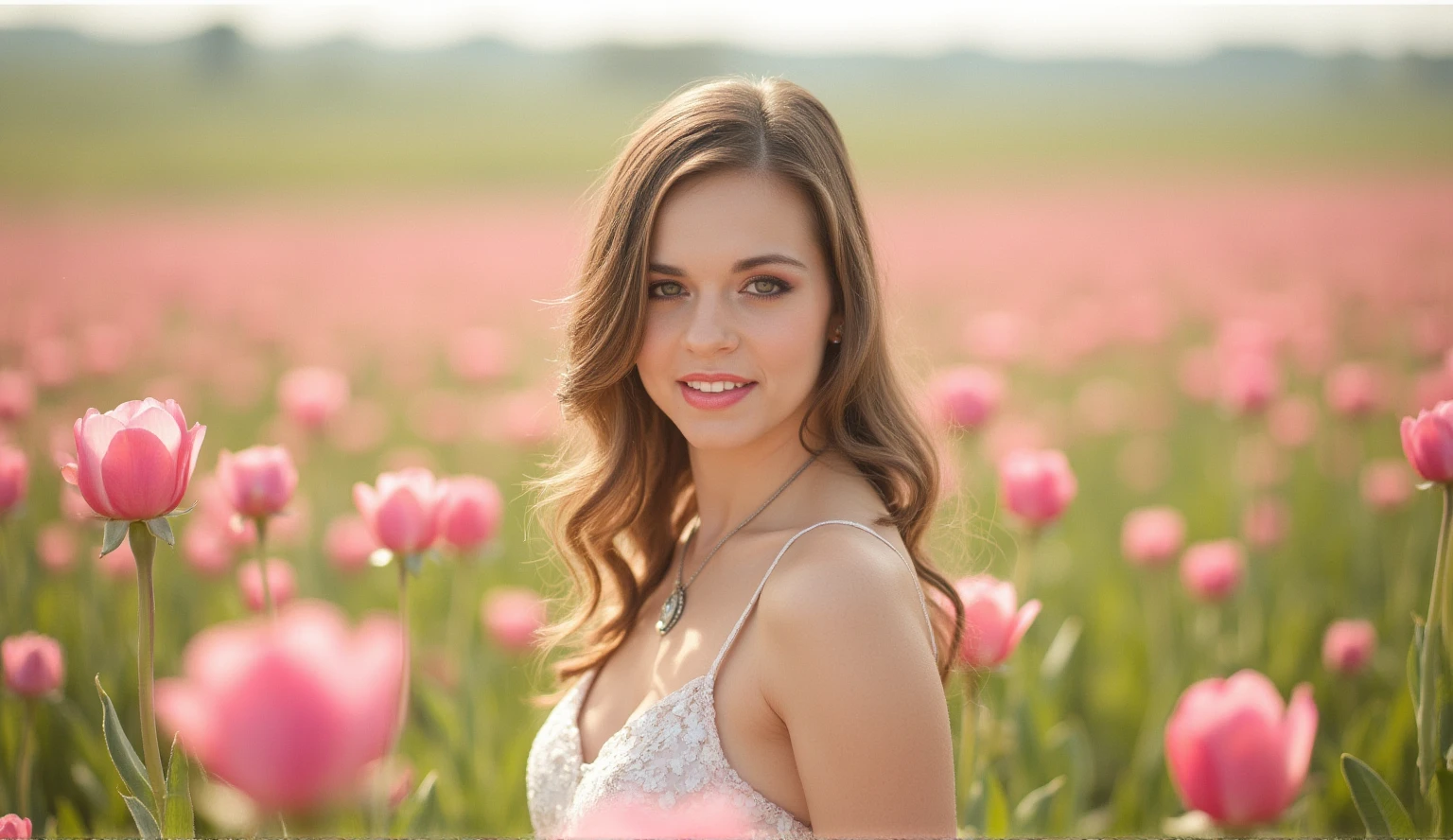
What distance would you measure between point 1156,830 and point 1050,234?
11060mm

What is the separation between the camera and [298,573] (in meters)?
4.63

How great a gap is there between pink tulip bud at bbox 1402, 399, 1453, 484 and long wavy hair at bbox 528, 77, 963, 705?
2.92 ft

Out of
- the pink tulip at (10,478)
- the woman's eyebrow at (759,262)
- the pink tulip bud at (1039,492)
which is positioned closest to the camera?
the woman's eyebrow at (759,262)

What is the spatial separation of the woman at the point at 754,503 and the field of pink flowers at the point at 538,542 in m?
0.36

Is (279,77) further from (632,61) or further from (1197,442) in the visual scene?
(1197,442)

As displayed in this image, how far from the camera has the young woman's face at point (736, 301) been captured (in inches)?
84.7

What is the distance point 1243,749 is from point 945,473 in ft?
4.68

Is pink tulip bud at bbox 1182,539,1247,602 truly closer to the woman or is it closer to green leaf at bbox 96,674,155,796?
the woman

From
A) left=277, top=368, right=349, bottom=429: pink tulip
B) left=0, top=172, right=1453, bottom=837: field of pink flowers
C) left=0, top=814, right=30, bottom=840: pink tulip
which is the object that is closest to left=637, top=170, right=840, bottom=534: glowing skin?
left=0, top=172, right=1453, bottom=837: field of pink flowers

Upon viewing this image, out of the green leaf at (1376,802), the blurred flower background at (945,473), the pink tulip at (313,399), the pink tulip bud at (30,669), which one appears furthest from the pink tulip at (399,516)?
the pink tulip at (313,399)

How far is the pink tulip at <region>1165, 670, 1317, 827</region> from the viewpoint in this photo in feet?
5.65

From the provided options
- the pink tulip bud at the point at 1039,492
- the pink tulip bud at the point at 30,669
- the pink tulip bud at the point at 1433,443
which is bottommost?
the pink tulip bud at the point at 30,669

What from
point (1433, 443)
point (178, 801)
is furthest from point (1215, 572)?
point (178, 801)

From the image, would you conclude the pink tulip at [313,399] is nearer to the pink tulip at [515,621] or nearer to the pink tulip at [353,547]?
the pink tulip at [353,547]
